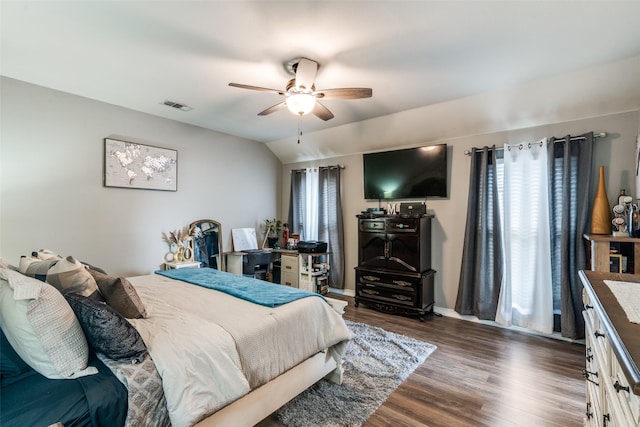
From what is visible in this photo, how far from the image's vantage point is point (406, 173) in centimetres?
420

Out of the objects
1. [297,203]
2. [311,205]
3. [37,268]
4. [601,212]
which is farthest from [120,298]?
[601,212]

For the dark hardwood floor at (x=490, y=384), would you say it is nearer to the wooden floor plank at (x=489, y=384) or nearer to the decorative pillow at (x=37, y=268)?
the wooden floor plank at (x=489, y=384)

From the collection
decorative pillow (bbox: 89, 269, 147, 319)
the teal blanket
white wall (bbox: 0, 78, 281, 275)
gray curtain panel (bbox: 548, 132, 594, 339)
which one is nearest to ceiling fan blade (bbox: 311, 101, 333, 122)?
the teal blanket

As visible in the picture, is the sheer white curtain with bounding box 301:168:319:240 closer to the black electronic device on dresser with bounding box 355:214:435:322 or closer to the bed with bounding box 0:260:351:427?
the black electronic device on dresser with bounding box 355:214:435:322

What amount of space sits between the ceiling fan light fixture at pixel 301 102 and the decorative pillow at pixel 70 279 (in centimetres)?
188

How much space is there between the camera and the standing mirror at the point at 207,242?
436 centimetres

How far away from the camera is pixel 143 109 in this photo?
12.2 ft

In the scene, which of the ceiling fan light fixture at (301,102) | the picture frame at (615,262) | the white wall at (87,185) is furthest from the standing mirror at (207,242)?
the picture frame at (615,262)

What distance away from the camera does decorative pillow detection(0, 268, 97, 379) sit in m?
1.23

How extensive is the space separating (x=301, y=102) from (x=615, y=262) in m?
3.05

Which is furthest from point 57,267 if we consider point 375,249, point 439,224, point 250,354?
point 439,224

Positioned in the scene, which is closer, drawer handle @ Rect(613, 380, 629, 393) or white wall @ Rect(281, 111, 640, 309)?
drawer handle @ Rect(613, 380, 629, 393)

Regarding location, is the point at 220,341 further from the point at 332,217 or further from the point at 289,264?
the point at 332,217

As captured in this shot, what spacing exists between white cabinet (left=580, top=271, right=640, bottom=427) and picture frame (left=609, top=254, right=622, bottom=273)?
4.27ft
